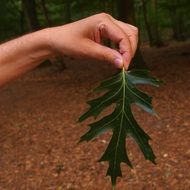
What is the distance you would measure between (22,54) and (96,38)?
349 mm

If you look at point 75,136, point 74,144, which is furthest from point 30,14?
point 74,144

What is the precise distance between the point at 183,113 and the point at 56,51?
498 centimetres

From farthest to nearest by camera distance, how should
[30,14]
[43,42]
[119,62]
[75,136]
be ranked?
[30,14], [75,136], [43,42], [119,62]

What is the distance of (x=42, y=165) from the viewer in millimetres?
5336

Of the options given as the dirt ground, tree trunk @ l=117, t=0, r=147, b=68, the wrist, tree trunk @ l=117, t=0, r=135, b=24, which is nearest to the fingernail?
the wrist

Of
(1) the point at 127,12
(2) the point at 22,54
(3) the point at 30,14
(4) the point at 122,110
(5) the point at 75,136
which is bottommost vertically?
(3) the point at 30,14

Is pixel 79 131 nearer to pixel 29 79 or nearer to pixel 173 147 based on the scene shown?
pixel 173 147

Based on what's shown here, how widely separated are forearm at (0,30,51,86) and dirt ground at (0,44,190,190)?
308cm

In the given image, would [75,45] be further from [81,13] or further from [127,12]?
[81,13]

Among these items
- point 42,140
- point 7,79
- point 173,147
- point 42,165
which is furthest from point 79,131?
point 7,79

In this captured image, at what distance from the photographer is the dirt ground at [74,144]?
15.7 feet

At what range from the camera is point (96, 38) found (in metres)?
1.48

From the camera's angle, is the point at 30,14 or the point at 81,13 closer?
the point at 30,14

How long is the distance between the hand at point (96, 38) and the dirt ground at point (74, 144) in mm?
3227
